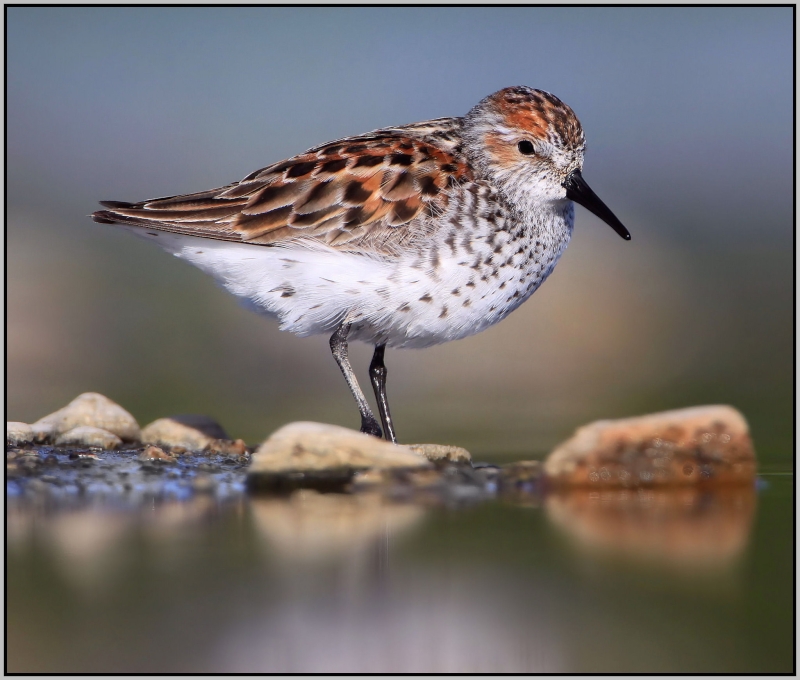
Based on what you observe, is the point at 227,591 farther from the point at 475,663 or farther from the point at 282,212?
the point at 282,212

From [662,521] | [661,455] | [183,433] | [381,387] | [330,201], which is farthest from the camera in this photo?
[381,387]

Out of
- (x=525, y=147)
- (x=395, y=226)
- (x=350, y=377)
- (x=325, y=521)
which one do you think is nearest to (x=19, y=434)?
(x=350, y=377)

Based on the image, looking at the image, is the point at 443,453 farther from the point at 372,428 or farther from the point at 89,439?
the point at 89,439

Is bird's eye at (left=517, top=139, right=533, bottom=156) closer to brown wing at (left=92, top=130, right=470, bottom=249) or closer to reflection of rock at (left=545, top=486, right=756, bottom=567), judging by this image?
brown wing at (left=92, top=130, right=470, bottom=249)

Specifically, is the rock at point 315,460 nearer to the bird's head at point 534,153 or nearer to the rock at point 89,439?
the rock at point 89,439

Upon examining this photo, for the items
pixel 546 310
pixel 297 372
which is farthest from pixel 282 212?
pixel 546 310
